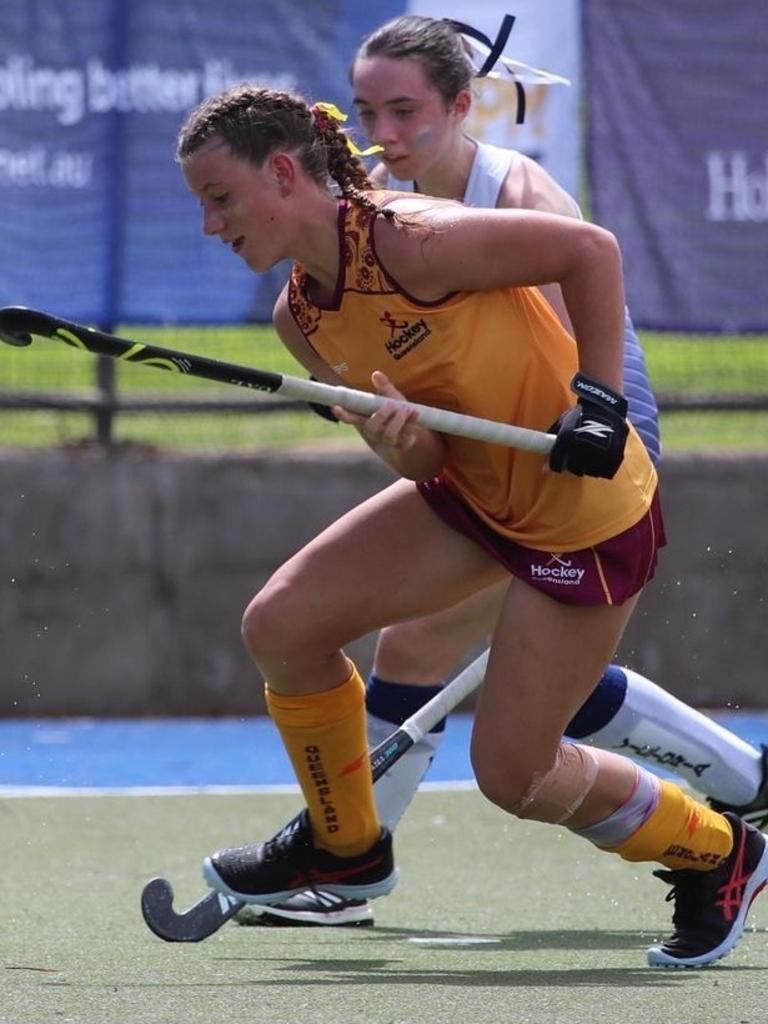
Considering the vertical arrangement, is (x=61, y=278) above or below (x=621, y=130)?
below

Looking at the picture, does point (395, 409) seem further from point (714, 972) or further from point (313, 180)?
point (714, 972)

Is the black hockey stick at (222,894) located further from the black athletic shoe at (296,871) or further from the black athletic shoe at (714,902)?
the black athletic shoe at (714,902)

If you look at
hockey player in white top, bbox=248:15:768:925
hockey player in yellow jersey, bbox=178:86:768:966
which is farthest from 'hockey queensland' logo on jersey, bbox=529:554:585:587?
hockey player in white top, bbox=248:15:768:925

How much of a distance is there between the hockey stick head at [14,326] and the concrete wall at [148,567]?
13.7 ft

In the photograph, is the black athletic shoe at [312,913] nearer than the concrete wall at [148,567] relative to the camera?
Yes

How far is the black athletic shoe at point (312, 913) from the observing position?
455cm

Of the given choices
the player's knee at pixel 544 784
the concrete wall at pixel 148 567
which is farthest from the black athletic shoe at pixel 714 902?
the concrete wall at pixel 148 567

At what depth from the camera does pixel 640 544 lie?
3.82m

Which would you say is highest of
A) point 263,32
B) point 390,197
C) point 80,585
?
point 390,197

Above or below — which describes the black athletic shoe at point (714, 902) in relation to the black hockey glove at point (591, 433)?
below

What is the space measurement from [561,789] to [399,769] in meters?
0.97

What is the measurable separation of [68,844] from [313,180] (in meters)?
2.36

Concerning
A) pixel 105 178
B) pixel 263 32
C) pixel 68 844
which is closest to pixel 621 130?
pixel 263 32

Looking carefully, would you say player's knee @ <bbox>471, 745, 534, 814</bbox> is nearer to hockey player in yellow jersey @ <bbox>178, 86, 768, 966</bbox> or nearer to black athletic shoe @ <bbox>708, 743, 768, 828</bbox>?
hockey player in yellow jersey @ <bbox>178, 86, 768, 966</bbox>
